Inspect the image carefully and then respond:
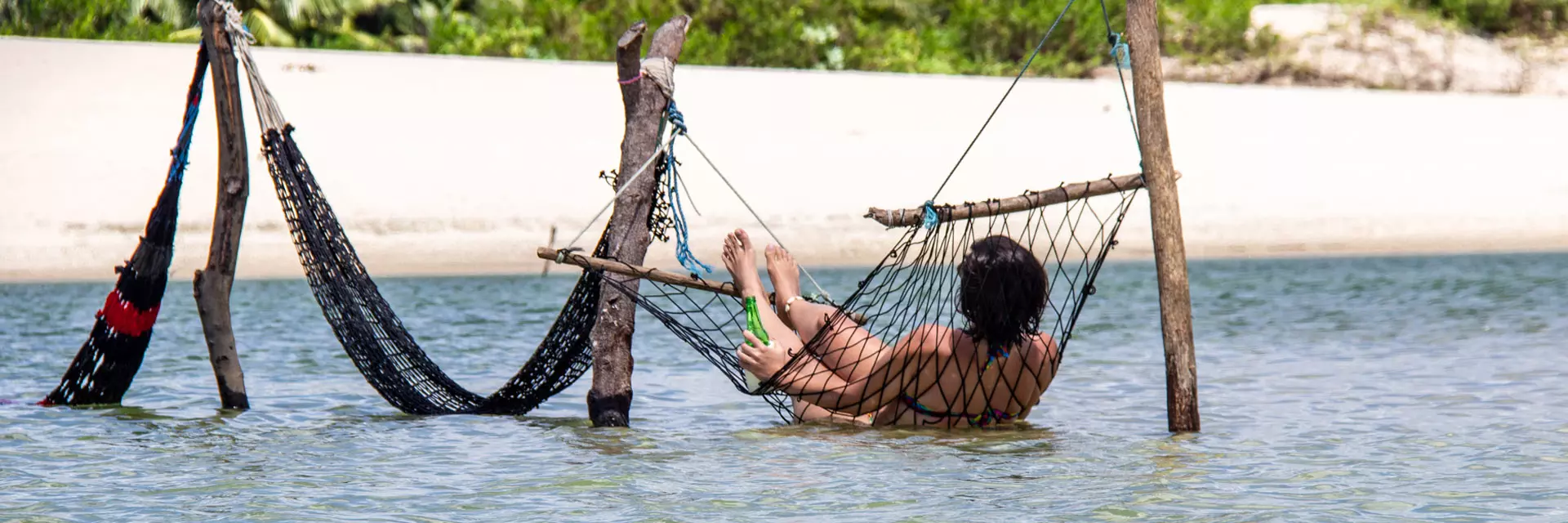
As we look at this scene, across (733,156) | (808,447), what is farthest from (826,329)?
(733,156)

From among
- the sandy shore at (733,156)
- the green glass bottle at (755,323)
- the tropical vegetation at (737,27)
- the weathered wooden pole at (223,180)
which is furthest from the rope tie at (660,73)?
the tropical vegetation at (737,27)

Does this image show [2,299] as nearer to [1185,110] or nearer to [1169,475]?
[1169,475]

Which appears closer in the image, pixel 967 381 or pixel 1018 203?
pixel 1018 203

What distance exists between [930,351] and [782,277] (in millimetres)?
647

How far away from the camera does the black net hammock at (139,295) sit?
7027 millimetres

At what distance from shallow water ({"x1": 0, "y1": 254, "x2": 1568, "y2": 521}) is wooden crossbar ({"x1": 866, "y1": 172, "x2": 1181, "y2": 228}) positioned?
93 cm

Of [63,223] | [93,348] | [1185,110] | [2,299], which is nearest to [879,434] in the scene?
[93,348]

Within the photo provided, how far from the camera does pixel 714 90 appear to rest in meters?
19.4

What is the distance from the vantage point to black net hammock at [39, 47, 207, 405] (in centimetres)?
703

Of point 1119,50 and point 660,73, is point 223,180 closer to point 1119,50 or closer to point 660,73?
point 660,73

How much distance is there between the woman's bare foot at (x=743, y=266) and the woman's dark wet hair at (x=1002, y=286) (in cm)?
80

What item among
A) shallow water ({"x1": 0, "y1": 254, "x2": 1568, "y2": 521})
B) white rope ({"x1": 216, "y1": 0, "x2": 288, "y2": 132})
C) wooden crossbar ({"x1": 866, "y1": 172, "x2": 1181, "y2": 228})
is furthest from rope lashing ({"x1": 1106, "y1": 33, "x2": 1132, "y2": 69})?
white rope ({"x1": 216, "y1": 0, "x2": 288, "y2": 132})

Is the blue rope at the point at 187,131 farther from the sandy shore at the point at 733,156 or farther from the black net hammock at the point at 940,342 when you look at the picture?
the sandy shore at the point at 733,156

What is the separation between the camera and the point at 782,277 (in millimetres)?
6316
